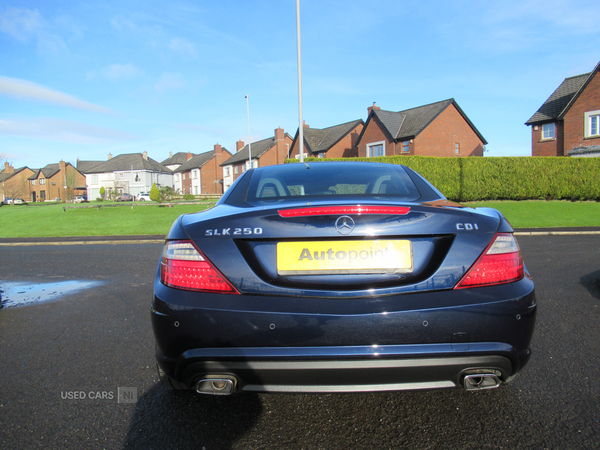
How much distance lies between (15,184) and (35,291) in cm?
8601

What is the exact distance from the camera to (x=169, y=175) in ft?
311

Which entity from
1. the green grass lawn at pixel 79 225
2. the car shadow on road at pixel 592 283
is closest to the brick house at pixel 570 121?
the car shadow on road at pixel 592 283

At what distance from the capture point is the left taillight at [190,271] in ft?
6.45

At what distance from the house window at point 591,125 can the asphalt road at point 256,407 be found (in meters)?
33.3

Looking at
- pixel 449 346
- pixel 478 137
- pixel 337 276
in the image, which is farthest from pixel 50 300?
pixel 478 137

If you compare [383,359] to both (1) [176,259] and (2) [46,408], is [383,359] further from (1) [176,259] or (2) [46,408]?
(2) [46,408]

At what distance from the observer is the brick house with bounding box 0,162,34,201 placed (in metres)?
71.9

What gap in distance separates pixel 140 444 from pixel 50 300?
3.93 meters

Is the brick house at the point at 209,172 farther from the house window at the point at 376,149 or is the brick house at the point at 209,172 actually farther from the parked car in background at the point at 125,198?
the house window at the point at 376,149

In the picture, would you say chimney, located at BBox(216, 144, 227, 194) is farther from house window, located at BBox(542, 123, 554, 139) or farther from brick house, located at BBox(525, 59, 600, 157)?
house window, located at BBox(542, 123, 554, 139)

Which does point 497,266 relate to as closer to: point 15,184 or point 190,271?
point 190,271

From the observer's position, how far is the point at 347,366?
6.15 feet

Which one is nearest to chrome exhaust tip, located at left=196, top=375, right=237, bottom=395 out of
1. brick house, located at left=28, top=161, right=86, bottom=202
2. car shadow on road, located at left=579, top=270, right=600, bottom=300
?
car shadow on road, located at left=579, top=270, right=600, bottom=300

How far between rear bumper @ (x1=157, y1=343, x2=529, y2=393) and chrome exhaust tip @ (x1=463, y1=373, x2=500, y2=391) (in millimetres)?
26
